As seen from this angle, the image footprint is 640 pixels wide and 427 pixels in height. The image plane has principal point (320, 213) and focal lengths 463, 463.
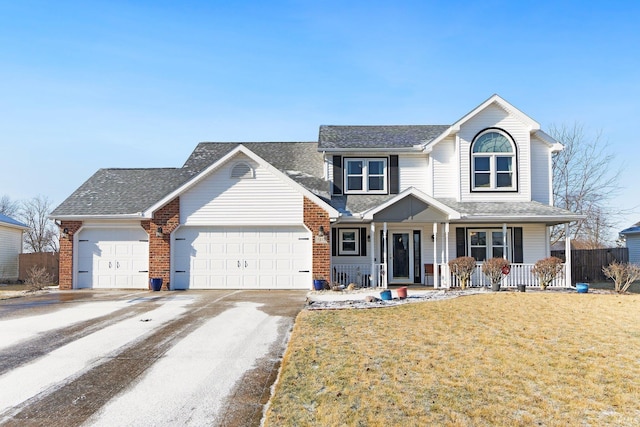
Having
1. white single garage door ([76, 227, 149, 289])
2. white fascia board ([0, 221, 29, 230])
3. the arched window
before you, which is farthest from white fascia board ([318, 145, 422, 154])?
white fascia board ([0, 221, 29, 230])

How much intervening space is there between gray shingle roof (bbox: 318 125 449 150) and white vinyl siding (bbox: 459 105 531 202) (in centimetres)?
183

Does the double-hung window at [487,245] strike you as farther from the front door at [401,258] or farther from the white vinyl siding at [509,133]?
the front door at [401,258]

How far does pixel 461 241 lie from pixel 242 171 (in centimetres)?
920

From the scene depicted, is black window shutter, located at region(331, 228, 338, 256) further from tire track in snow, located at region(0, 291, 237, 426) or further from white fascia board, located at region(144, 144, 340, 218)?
tire track in snow, located at region(0, 291, 237, 426)

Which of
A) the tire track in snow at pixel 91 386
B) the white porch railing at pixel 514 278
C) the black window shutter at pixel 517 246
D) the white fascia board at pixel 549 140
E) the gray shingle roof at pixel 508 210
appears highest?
the white fascia board at pixel 549 140

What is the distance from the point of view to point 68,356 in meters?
7.62

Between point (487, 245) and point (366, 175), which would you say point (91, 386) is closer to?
point (366, 175)

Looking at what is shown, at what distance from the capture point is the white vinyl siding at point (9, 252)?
24.8m

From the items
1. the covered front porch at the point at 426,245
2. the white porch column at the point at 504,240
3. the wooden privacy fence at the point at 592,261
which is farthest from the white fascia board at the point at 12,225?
the wooden privacy fence at the point at 592,261

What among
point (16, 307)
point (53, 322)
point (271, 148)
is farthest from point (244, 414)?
point (271, 148)

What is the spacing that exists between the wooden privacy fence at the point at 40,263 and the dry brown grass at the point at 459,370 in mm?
16967

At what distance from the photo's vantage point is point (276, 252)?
1736cm

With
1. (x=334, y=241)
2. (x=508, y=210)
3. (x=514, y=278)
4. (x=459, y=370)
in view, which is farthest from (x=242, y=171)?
(x=459, y=370)

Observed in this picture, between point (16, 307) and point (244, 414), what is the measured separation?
1124cm
